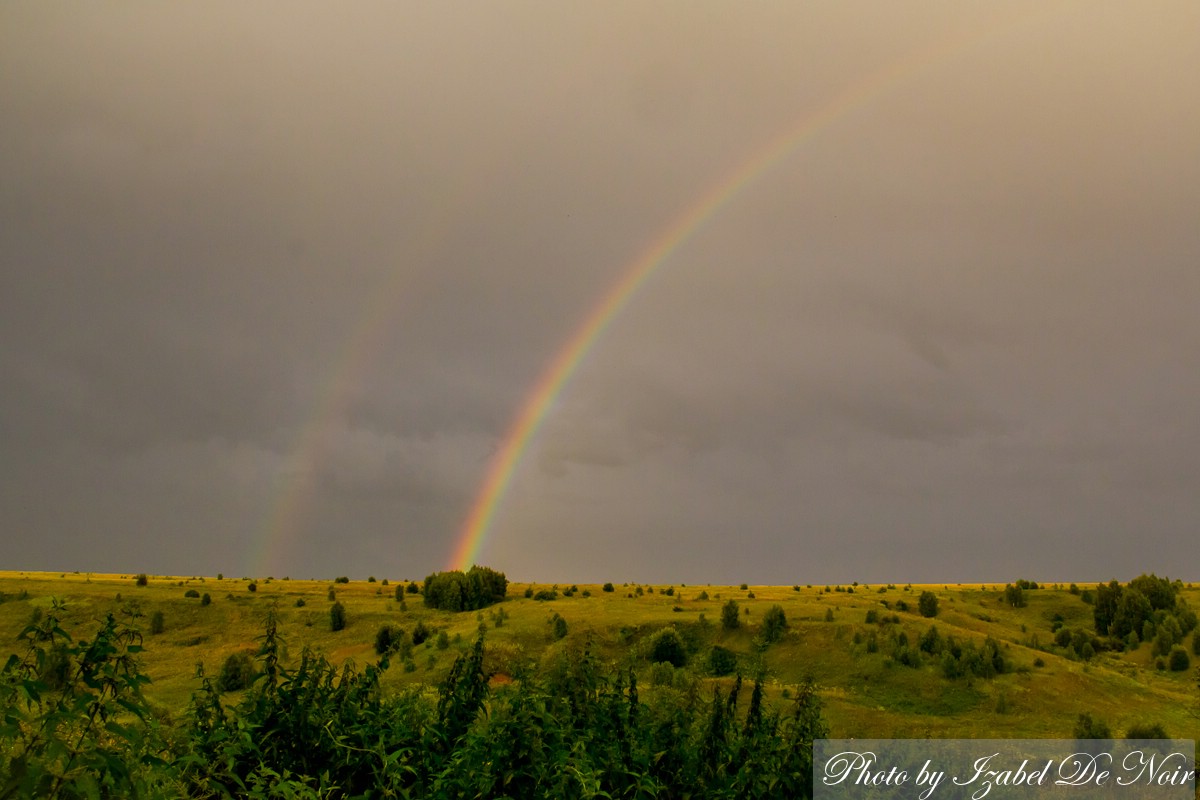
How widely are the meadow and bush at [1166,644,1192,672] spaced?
188mm

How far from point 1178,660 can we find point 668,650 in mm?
34647

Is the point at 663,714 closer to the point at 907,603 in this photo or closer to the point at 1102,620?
the point at 907,603

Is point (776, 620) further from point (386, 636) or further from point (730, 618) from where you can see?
point (386, 636)

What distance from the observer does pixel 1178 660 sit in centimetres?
5566

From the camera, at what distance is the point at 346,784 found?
742 centimetres

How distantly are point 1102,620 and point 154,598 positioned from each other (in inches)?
2945

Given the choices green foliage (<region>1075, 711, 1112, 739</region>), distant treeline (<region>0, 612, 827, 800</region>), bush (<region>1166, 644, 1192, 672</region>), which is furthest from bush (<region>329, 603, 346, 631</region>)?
bush (<region>1166, 644, 1192, 672</region>)

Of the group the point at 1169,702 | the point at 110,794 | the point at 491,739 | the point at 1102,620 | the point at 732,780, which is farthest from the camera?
the point at 1102,620

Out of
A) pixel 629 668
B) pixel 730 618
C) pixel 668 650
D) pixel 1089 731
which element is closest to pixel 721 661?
pixel 668 650

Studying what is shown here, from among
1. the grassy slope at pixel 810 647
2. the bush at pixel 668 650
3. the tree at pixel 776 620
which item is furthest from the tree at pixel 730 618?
the bush at pixel 668 650

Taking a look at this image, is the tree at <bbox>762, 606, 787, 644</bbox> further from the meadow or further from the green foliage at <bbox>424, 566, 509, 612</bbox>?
the green foliage at <bbox>424, 566, 509, 612</bbox>

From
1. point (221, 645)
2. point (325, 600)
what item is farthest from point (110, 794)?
point (325, 600)

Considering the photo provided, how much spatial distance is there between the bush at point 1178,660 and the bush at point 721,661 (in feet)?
100.0

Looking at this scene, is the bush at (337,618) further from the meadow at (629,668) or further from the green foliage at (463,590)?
the green foliage at (463,590)
